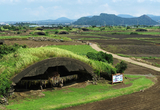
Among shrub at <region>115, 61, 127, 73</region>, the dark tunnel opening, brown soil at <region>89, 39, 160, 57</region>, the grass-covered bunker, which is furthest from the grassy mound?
brown soil at <region>89, 39, 160, 57</region>

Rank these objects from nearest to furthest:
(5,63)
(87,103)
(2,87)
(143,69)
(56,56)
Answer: (2,87)
(87,103)
(5,63)
(56,56)
(143,69)

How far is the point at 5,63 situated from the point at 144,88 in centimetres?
1734

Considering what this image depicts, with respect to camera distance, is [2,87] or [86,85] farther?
[86,85]

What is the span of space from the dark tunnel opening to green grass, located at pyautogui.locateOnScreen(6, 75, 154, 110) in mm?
1394

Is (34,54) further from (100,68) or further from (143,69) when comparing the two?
(143,69)

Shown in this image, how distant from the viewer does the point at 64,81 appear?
22078 mm

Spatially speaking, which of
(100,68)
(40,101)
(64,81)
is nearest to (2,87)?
(40,101)

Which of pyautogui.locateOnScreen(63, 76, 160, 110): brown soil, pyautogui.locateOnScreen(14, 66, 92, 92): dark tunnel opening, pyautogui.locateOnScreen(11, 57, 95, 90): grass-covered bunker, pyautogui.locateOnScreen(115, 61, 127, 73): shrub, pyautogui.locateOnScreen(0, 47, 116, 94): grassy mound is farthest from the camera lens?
pyautogui.locateOnScreen(115, 61, 127, 73): shrub

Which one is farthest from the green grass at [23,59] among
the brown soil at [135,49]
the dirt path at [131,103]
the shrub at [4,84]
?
the brown soil at [135,49]

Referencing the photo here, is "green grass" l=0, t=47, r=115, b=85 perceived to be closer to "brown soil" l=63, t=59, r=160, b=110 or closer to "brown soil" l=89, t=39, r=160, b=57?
"brown soil" l=63, t=59, r=160, b=110

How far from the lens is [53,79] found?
2031cm

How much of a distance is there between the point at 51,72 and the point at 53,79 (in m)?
1.07

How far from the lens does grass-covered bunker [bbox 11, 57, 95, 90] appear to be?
18.6 meters

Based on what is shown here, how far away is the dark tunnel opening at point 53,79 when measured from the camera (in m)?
19.2
